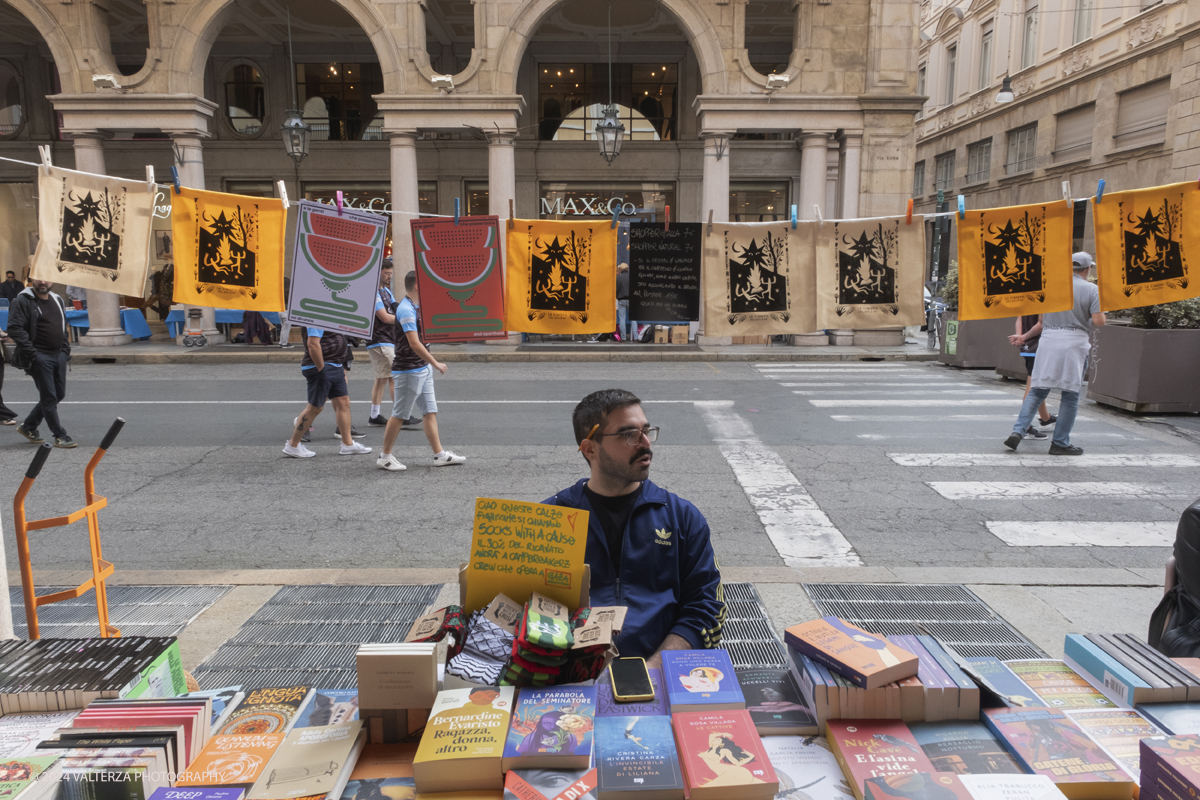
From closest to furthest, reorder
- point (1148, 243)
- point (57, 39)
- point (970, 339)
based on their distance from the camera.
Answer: point (1148, 243)
point (970, 339)
point (57, 39)

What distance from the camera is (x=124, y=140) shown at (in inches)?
863

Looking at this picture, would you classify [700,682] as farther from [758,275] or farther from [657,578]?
[758,275]

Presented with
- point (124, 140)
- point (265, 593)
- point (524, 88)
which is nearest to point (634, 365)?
point (524, 88)

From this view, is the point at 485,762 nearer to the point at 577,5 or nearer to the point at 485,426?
the point at 485,426

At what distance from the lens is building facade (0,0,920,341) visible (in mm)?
18156

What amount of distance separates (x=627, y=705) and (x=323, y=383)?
7126mm

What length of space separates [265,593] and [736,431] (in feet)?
20.7

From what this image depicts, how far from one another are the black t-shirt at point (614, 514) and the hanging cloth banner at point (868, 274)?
3323 mm

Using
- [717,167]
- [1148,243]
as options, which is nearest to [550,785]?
[1148,243]

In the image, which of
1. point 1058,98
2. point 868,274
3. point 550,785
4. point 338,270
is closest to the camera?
point 550,785

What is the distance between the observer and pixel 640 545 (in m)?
3.19

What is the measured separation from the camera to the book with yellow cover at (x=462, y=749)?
6.09 ft

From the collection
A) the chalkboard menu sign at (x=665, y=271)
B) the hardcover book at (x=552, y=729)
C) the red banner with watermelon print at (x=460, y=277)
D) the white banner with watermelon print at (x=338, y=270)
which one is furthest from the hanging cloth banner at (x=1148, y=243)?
the hardcover book at (x=552, y=729)

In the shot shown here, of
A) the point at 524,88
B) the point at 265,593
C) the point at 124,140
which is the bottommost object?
the point at 265,593
